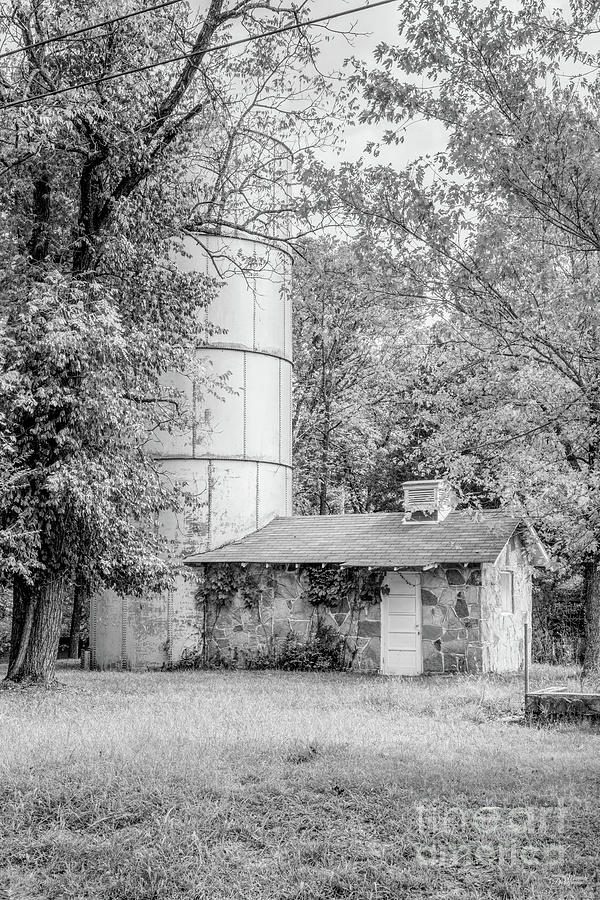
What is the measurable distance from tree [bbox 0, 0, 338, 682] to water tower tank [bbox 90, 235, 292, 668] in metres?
4.24

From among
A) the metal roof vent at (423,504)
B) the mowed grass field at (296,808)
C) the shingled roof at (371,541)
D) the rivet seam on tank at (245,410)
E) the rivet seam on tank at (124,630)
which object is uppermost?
the rivet seam on tank at (245,410)

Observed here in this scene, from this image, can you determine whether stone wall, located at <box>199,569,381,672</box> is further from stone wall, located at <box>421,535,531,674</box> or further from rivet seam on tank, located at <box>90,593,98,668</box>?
rivet seam on tank, located at <box>90,593,98,668</box>

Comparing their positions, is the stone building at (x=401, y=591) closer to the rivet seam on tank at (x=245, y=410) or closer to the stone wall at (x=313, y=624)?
the stone wall at (x=313, y=624)

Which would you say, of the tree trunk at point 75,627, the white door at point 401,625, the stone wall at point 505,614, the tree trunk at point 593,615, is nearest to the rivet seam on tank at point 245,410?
the white door at point 401,625

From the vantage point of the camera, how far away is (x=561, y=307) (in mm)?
8555

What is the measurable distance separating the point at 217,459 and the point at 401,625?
593 centimetres

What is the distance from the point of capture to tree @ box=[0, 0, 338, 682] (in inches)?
571

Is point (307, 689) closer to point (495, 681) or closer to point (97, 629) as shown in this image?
point (495, 681)

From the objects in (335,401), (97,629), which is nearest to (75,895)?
(97,629)

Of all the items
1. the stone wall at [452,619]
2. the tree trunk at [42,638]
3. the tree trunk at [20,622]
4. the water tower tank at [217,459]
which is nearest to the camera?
the tree trunk at [42,638]

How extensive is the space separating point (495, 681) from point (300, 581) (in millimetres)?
5429

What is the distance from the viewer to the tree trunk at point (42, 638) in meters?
16.4

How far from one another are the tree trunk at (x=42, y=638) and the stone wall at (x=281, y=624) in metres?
5.45

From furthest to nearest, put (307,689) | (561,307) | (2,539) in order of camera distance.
Result: 1. (307,689)
2. (2,539)
3. (561,307)
